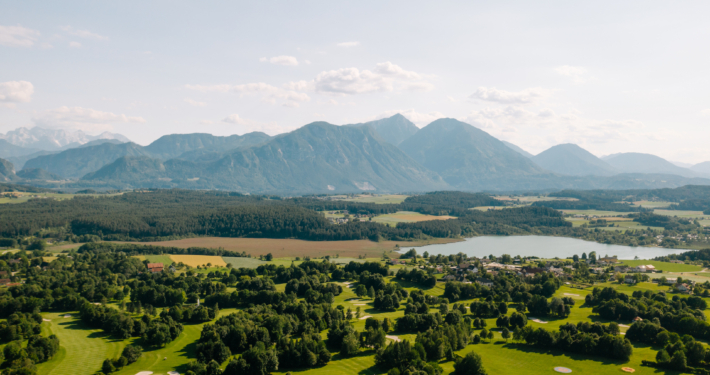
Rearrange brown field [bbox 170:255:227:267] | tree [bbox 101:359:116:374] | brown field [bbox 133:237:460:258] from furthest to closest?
brown field [bbox 133:237:460:258], brown field [bbox 170:255:227:267], tree [bbox 101:359:116:374]

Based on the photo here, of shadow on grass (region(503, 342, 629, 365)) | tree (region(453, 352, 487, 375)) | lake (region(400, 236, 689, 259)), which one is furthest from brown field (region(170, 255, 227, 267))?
tree (region(453, 352, 487, 375))

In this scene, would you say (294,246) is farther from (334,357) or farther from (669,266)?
(669,266)

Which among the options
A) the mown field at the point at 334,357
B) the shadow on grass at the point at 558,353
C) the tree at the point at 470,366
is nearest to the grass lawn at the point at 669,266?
the mown field at the point at 334,357

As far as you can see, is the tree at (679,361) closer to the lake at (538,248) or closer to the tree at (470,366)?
the tree at (470,366)

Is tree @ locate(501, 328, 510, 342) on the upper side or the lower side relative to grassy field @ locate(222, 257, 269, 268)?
lower

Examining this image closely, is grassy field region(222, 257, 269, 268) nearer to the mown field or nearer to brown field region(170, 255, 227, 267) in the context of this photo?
brown field region(170, 255, 227, 267)

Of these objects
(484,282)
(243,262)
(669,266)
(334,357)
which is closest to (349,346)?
(334,357)

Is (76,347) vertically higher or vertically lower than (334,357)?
higher
